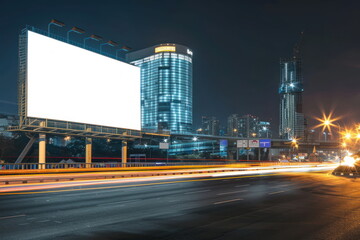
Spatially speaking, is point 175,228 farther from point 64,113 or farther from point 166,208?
point 64,113

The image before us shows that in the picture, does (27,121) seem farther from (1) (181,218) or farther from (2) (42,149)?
(1) (181,218)

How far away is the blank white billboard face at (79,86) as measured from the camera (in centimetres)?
4169

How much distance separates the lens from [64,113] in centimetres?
4506

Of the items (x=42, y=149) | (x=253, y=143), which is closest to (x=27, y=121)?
(x=42, y=149)

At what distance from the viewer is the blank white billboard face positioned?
137ft

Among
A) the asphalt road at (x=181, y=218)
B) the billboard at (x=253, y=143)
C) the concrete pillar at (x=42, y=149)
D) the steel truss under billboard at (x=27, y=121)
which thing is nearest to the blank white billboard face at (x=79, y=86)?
the steel truss under billboard at (x=27, y=121)

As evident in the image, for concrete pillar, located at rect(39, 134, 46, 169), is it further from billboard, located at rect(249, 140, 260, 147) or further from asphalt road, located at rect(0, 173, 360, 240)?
billboard, located at rect(249, 140, 260, 147)

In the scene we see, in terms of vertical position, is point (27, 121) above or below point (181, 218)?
above

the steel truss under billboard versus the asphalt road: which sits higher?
the steel truss under billboard

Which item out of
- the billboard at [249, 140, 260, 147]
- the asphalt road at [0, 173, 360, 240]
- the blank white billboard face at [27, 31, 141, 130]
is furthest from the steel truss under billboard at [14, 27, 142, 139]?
the billboard at [249, 140, 260, 147]

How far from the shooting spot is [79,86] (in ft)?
157

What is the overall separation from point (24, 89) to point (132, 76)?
2030cm

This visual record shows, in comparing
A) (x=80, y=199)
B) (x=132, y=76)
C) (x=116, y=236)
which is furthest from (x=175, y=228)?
(x=132, y=76)

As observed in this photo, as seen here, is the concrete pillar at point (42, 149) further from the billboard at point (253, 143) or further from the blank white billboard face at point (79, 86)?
the billboard at point (253, 143)
